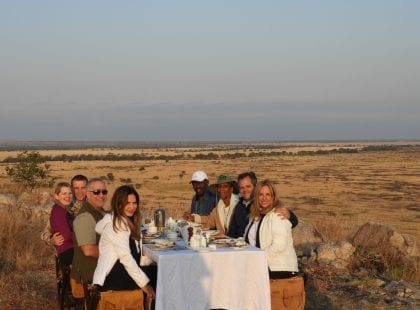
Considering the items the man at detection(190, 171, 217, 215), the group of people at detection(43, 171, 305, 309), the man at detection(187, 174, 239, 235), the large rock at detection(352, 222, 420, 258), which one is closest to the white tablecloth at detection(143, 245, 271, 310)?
the group of people at detection(43, 171, 305, 309)

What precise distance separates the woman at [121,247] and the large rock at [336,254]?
4.88 metres

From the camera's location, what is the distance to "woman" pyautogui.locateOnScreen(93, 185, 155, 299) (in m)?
4.98

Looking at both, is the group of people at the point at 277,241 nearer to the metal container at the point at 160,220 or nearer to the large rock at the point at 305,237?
the metal container at the point at 160,220

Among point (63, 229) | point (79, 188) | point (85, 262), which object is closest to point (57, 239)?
point (63, 229)

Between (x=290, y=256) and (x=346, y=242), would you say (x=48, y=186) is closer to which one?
(x=346, y=242)

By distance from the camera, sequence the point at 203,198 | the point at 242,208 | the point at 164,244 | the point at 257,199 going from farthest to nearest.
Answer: the point at 203,198
the point at 242,208
the point at 164,244
the point at 257,199

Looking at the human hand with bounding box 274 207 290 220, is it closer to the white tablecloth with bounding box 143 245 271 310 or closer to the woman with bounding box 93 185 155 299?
the white tablecloth with bounding box 143 245 271 310

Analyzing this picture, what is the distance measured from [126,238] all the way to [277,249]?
1487 mm

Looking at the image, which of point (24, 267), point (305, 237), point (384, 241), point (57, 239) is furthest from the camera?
point (305, 237)

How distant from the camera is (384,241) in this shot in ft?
32.5

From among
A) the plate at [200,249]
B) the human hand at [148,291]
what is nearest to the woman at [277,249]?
the plate at [200,249]

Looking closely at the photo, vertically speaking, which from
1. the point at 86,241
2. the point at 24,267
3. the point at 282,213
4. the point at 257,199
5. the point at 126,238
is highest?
the point at 257,199

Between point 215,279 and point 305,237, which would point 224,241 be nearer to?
point 215,279

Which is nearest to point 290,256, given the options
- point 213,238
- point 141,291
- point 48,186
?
point 213,238
